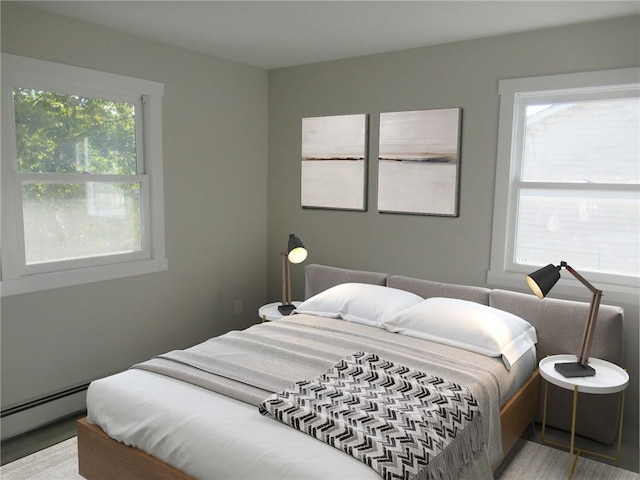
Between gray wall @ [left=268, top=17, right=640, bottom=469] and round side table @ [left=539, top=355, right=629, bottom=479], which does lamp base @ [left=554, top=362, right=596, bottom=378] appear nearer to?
round side table @ [left=539, top=355, right=629, bottom=479]

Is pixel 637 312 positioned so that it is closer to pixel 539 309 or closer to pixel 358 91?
pixel 539 309

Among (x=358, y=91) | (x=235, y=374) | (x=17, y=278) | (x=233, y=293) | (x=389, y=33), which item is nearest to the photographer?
(x=235, y=374)

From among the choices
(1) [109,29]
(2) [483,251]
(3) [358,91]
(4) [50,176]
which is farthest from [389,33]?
(4) [50,176]

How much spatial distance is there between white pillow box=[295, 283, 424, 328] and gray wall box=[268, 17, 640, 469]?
1.37 ft

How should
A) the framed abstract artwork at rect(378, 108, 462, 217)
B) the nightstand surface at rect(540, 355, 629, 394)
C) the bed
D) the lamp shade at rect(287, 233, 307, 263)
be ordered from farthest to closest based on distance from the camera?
the lamp shade at rect(287, 233, 307, 263), the framed abstract artwork at rect(378, 108, 462, 217), the nightstand surface at rect(540, 355, 629, 394), the bed

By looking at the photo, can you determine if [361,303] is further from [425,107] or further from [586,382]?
[425,107]

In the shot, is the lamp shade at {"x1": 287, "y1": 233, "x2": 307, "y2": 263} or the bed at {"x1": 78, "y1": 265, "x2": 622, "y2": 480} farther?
the lamp shade at {"x1": 287, "y1": 233, "x2": 307, "y2": 263}

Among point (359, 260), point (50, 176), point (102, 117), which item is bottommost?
point (359, 260)

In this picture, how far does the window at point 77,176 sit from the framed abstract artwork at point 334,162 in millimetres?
1204

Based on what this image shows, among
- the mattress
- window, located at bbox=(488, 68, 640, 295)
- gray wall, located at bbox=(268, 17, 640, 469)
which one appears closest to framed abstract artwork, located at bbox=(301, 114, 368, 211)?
gray wall, located at bbox=(268, 17, 640, 469)

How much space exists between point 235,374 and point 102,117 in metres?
1.96

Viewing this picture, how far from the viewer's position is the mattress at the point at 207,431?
1773mm

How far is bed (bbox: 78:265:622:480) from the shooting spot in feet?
6.18

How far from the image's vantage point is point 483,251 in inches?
135
